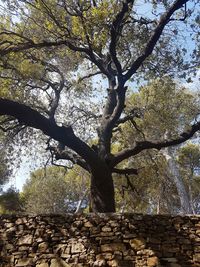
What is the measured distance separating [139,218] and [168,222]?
0.57 m

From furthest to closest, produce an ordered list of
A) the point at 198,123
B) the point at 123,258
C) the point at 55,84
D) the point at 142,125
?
the point at 142,125
the point at 55,84
the point at 198,123
the point at 123,258

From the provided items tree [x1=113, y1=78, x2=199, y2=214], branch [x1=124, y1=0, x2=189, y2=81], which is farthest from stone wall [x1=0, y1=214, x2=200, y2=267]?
tree [x1=113, y1=78, x2=199, y2=214]

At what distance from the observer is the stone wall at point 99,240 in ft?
21.6

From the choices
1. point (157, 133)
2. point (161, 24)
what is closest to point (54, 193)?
point (157, 133)

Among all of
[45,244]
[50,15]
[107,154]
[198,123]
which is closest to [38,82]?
[50,15]

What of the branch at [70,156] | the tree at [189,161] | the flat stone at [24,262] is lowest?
the flat stone at [24,262]

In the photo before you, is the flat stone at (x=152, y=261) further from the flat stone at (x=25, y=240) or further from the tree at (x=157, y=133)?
the tree at (x=157, y=133)

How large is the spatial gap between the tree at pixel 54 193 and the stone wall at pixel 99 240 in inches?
573

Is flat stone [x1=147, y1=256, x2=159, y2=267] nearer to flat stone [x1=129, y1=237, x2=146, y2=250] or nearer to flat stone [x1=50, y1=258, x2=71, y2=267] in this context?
flat stone [x1=129, y1=237, x2=146, y2=250]

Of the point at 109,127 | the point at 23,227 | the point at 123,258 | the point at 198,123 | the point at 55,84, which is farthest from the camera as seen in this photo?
the point at 55,84

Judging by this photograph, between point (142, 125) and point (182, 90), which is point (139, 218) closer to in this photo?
point (142, 125)

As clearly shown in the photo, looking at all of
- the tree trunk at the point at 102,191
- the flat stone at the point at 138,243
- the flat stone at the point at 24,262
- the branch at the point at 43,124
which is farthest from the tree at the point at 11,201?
the flat stone at the point at 138,243

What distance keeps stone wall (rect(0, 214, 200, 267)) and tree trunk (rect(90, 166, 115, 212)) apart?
3.26ft

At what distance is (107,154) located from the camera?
8.66 meters
